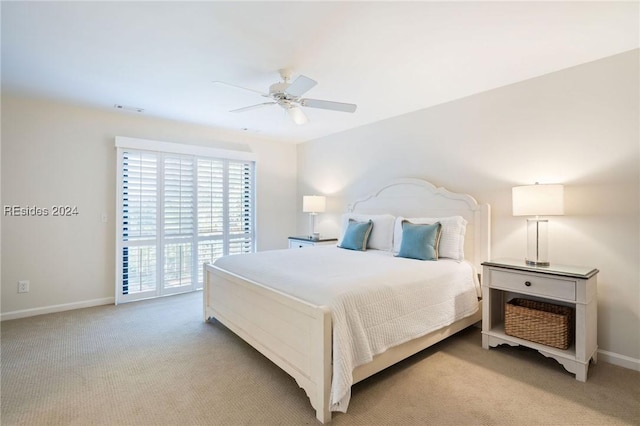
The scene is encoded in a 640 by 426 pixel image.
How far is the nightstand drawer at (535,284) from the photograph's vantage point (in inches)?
92.9

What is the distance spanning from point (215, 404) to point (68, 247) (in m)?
3.17

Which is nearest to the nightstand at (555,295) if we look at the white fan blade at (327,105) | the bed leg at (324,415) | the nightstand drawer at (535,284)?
the nightstand drawer at (535,284)

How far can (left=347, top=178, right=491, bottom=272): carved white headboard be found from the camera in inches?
128

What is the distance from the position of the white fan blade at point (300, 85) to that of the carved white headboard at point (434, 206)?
1.97 m

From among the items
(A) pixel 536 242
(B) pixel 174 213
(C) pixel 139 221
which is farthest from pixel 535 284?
(C) pixel 139 221

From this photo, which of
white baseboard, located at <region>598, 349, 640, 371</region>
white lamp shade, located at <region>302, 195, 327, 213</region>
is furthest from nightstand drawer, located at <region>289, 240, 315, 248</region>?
white baseboard, located at <region>598, 349, 640, 371</region>

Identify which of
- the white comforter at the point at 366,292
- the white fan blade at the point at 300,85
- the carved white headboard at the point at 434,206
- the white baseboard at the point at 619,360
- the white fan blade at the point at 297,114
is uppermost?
the white fan blade at the point at 300,85

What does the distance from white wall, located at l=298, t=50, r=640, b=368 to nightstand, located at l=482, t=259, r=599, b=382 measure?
0.21 m

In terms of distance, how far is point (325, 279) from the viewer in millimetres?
2273

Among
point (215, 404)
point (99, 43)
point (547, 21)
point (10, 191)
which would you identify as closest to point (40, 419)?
point (215, 404)

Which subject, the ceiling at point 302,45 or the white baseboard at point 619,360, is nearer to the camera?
the ceiling at point 302,45

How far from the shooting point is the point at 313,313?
6.24 ft

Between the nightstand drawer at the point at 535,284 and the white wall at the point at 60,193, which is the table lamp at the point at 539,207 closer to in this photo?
the nightstand drawer at the point at 535,284

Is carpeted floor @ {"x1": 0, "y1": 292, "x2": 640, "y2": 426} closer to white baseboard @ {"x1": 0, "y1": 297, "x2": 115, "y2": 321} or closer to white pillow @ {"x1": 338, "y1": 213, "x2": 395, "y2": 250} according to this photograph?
white baseboard @ {"x1": 0, "y1": 297, "x2": 115, "y2": 321}
